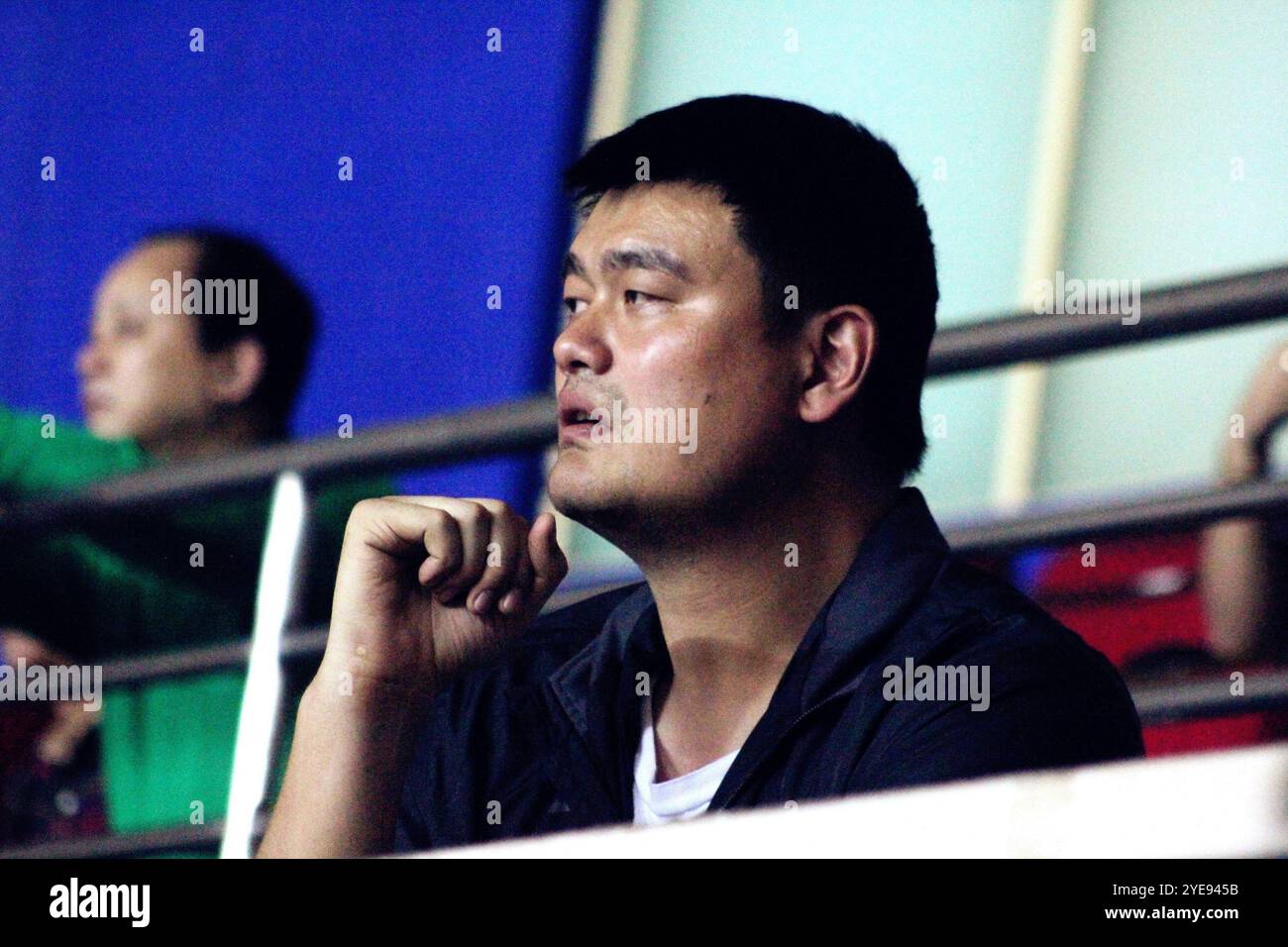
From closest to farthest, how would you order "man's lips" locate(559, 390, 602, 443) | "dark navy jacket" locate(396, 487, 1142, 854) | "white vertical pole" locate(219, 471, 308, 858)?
"dark navy jacket" locate(396, 487, 1142, 854) < "man's lips" locate(559, 390, 602, 443) < "white vertical pole" locate(219, 471, 308, 858)

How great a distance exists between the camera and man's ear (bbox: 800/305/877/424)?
1493mm

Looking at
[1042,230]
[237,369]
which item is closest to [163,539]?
[237,369]

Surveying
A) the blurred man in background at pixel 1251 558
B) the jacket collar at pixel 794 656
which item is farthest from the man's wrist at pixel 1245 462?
the jacket collar at pixel 794 656

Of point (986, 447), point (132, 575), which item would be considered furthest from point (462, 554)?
point (986, 447)

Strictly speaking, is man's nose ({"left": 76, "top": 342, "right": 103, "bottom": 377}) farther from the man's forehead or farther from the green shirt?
the man's forehead

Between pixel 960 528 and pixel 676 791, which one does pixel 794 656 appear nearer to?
pixel 676 791

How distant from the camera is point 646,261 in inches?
58.1

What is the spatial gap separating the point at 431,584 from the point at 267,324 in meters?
0.74

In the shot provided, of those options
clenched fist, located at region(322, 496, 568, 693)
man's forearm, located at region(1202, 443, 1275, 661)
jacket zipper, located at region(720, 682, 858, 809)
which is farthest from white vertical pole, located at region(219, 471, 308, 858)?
man's forearm, located at region(1202, 443, 1275, 661)

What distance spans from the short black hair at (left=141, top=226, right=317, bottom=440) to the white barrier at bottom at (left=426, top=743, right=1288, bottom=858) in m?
1.31

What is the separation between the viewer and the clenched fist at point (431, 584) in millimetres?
1403

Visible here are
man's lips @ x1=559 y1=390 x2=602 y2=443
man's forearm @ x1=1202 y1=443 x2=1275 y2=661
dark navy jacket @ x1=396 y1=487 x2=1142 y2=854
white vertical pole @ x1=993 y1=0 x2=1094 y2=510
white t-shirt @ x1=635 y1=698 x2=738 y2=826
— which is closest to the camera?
dark navy jacket @ x1=396 y1=487 x2=1142 y2=854

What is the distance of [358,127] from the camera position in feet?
13.0

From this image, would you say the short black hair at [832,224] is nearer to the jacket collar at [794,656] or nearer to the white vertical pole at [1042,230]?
the jacket collar at [794,656]
